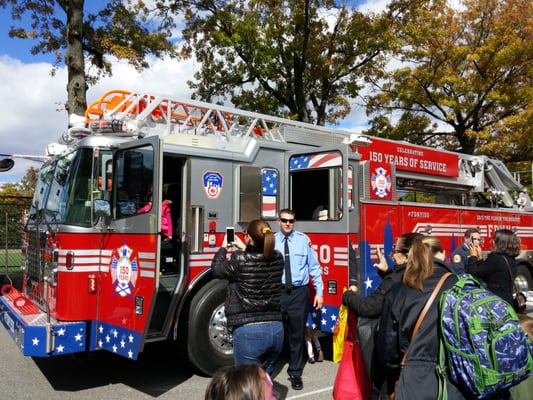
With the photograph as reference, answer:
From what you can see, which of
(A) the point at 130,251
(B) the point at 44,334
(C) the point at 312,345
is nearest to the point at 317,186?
(C) the point at 312,345

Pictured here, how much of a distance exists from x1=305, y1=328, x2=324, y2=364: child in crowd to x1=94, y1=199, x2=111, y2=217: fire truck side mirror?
9.46 feet

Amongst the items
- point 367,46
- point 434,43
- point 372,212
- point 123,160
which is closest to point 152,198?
point 123,160

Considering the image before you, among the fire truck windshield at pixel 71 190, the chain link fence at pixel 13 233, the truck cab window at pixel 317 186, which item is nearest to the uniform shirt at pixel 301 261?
the truck cab window at pixel 317 186

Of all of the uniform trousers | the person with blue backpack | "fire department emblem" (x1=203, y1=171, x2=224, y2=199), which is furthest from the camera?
"fire department emblem" (x1=203, y1=171, x2=224, y2=199)

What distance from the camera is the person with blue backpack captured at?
249 cm

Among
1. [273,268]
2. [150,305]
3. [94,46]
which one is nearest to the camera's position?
[273,268]

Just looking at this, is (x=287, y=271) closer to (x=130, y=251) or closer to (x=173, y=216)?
(x=130, y=251)

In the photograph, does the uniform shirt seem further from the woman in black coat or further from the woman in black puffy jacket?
the woman in black coat

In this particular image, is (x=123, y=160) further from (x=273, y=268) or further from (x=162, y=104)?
(x=273, y=268)

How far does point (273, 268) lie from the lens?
12.3ft

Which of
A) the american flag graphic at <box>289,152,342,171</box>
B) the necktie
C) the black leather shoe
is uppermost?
the american flag graphic at <box>289,152,342,171</box>

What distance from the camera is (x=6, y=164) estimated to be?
21.6 ft

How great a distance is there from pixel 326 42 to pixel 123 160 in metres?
10.5

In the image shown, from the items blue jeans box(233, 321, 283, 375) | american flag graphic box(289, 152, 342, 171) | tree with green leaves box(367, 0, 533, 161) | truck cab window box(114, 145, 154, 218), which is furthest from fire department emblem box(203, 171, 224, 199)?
tree with green leaves box(367, 0, 533, 161)
